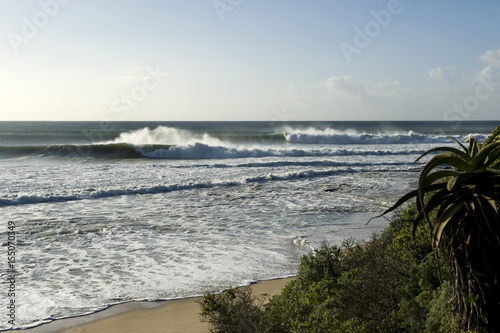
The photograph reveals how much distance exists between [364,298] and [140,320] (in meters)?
3.42

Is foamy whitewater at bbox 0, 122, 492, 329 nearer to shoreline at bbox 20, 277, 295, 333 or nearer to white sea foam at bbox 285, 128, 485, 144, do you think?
shoreline at bbox 20, 277, 295, 333

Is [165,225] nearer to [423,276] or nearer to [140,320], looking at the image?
[140,320]

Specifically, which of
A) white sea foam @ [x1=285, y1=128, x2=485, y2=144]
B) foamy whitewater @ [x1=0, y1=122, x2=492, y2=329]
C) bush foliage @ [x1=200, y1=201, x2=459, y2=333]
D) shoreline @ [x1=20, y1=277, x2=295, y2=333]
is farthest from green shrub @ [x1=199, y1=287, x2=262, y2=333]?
white sea foam @ [x1=285, y1=128, x2=485, y2=144]

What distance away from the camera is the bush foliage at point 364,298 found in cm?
371

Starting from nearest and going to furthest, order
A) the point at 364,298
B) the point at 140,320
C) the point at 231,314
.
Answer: the point at 364,298 → the point at 231,314 → the point at 140,320

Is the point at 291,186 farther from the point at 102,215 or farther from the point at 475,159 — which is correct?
the point at 475,159

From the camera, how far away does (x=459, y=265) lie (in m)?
2.87

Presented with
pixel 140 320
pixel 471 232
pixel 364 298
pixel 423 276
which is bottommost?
pixel 140 320

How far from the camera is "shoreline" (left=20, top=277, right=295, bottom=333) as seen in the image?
236 inches

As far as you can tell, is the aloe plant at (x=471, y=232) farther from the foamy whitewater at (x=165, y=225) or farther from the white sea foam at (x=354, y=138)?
the white sea foam at (x=354, y=138)

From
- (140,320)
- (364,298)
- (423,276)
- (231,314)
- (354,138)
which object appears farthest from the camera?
(354,138)

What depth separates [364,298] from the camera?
4.32 metres

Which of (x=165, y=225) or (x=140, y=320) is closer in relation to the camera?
(x=140, y=320)

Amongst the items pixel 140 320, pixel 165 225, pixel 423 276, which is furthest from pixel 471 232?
pixel 165 225
